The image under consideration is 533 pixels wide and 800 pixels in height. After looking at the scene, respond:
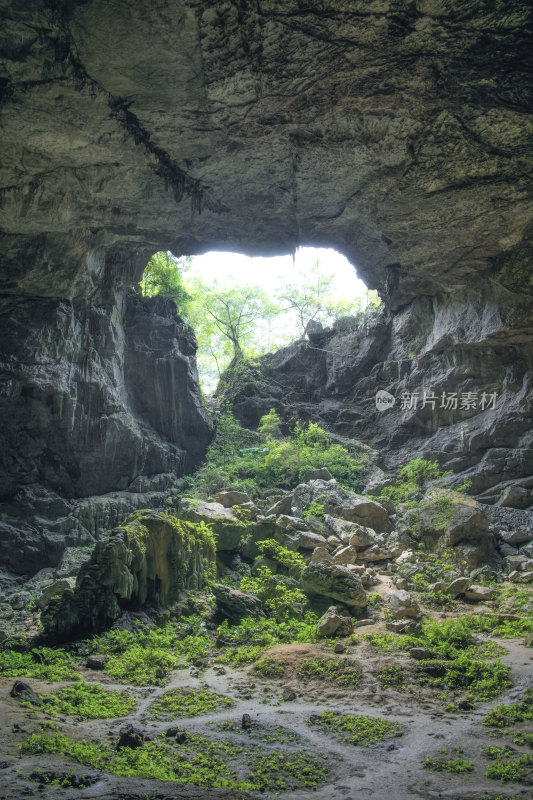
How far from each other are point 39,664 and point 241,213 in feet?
31.9

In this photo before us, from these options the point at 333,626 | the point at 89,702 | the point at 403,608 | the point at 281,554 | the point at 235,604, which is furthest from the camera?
the point at 281,554

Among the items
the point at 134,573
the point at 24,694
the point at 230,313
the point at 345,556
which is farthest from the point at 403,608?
the point at 230,313

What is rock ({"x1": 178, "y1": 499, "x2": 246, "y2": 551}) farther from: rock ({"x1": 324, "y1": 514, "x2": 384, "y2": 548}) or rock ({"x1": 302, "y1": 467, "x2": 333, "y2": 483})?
rock ({"x1": 302, "y1": 467, "x2": 333, "y2": 483})

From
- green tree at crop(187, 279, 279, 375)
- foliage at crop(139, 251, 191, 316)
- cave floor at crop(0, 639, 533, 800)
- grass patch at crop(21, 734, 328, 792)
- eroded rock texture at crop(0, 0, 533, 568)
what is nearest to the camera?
cave floor at crop(0, 639, 533, 800)

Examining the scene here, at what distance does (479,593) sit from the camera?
7273mm

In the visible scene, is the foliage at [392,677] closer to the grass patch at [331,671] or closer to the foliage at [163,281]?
the grass patch at [331,671]

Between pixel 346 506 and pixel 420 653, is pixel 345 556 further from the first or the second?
pixel 420 653

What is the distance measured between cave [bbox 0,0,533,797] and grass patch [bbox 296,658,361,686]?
7.55m

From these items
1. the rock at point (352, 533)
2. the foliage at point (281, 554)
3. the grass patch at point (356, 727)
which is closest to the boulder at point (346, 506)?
the rock at point (352, 533)

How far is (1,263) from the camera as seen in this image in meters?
10.8

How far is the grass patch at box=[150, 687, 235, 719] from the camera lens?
4.40 meters

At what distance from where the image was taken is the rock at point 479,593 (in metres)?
7.25

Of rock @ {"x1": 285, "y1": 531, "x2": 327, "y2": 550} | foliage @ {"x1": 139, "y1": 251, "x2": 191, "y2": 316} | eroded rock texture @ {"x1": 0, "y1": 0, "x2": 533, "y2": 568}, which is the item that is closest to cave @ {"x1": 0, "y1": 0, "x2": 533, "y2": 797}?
eroded rock texture @ {"x1": 0, "y1": 0, "x2": 533, "y2": 568}

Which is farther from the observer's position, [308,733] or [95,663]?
[95,663]
